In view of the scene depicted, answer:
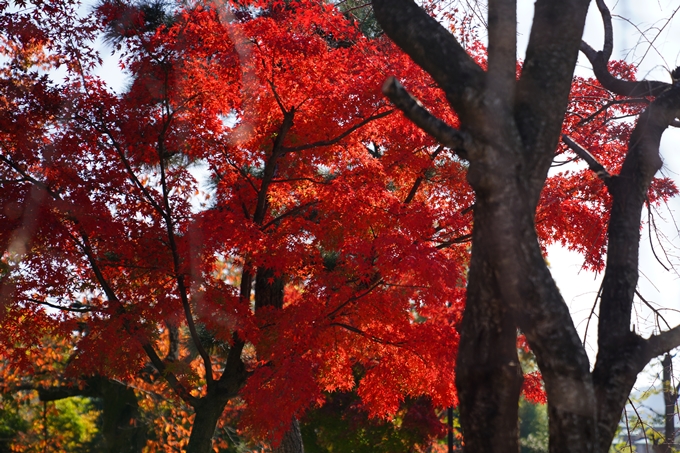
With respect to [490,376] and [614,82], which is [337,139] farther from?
[490,376]

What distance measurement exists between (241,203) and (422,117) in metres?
5.88

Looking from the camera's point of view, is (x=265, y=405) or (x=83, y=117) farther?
(x=83, y=117)

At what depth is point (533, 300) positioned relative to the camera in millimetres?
4141

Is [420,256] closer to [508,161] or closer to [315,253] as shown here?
[315,253]

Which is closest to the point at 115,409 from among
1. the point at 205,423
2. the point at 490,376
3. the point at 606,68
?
the point at 205,423

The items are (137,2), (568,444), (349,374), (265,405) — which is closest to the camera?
(568,444)

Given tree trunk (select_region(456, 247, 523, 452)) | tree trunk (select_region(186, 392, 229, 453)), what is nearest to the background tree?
tree trunk (select_region(456, 247, 523, 452))

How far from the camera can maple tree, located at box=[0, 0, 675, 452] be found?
8438 millimetres

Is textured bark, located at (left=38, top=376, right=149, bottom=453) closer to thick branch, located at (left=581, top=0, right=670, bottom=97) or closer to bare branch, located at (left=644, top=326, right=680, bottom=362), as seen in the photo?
thick branch, located at (left=581, top=0, right=670, bottom=97)

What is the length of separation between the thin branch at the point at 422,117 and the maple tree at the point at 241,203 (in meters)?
3.75

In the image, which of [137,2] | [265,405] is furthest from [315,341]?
[137,2]

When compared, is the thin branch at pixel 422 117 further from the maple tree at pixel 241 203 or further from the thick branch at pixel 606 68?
the maple tree at pixel 241 203

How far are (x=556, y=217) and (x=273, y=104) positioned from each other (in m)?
4.08

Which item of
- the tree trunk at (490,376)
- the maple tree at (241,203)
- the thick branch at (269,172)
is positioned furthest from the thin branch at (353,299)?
the tree trunk at (490,376)
